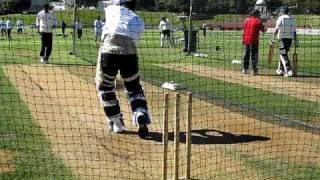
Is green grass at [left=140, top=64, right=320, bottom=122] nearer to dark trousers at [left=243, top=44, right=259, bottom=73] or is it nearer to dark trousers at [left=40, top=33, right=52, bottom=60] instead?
dark trousers at [left=243, top=44, right=259, bottom=73]

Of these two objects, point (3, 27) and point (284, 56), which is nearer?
point (284, 56)

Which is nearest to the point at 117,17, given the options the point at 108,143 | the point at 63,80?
the point at 108,143

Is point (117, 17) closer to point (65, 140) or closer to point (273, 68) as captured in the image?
point (65, 140)

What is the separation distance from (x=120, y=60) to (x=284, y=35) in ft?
33.9

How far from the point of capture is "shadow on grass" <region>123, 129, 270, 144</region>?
866cm

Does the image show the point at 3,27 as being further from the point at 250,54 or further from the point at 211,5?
the point at 250,54

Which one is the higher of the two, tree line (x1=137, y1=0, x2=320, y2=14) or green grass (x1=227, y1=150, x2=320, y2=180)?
tree line (x1=137, y1=0, x2=320, y2=14)

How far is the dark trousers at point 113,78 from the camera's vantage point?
8758 millimetres

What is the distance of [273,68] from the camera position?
2028 centimetres

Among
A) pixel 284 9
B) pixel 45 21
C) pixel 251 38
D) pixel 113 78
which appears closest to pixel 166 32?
pixel 45 21

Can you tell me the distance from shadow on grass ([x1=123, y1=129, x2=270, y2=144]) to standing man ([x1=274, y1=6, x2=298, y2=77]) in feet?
29.3

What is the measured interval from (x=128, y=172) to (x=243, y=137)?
2471 mm

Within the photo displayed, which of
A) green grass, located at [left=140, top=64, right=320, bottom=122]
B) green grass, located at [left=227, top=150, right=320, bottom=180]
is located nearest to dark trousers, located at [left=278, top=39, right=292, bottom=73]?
green grass, located at [left=140, top=64, right=320, bottom=122]

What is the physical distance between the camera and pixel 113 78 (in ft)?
29.5
